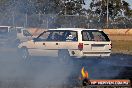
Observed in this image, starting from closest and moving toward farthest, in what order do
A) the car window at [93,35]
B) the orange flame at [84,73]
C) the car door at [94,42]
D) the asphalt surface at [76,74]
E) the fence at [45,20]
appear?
the orange flame at [84,73] < the asphalt surface at [76,74] < the car door at [94,42] < the car window at [93,35] < the fence at [45,20]

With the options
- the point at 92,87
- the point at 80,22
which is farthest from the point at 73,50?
the point at 80,22

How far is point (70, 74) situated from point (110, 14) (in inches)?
2790

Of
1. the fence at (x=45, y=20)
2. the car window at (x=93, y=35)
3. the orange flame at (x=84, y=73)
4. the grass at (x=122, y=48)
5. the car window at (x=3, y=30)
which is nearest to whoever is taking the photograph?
the orange flame at (x=84, y=73)

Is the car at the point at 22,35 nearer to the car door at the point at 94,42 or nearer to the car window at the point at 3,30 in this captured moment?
the car window at the point at 3,30

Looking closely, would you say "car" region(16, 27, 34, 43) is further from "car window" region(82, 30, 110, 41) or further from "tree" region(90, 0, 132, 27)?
"tree" region(90, 0, 132, 27)

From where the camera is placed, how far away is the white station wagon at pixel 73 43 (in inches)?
688

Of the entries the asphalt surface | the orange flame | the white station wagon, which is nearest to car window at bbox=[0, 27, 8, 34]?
the white station wagon

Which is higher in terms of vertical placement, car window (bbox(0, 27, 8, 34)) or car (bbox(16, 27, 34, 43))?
car window (bbox(0, 27, 8, 34))

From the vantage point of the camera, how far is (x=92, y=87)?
24.9 ft

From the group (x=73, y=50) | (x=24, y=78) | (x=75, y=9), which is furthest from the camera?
(x=75, y=9)

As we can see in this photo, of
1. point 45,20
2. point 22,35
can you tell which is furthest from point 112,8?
point 22,35

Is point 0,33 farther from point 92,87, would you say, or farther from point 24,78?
point 92,87

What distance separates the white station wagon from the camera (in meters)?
17.5

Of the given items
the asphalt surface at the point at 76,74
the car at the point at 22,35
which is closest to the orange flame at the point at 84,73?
the asphalt surface at the point at 76,74
